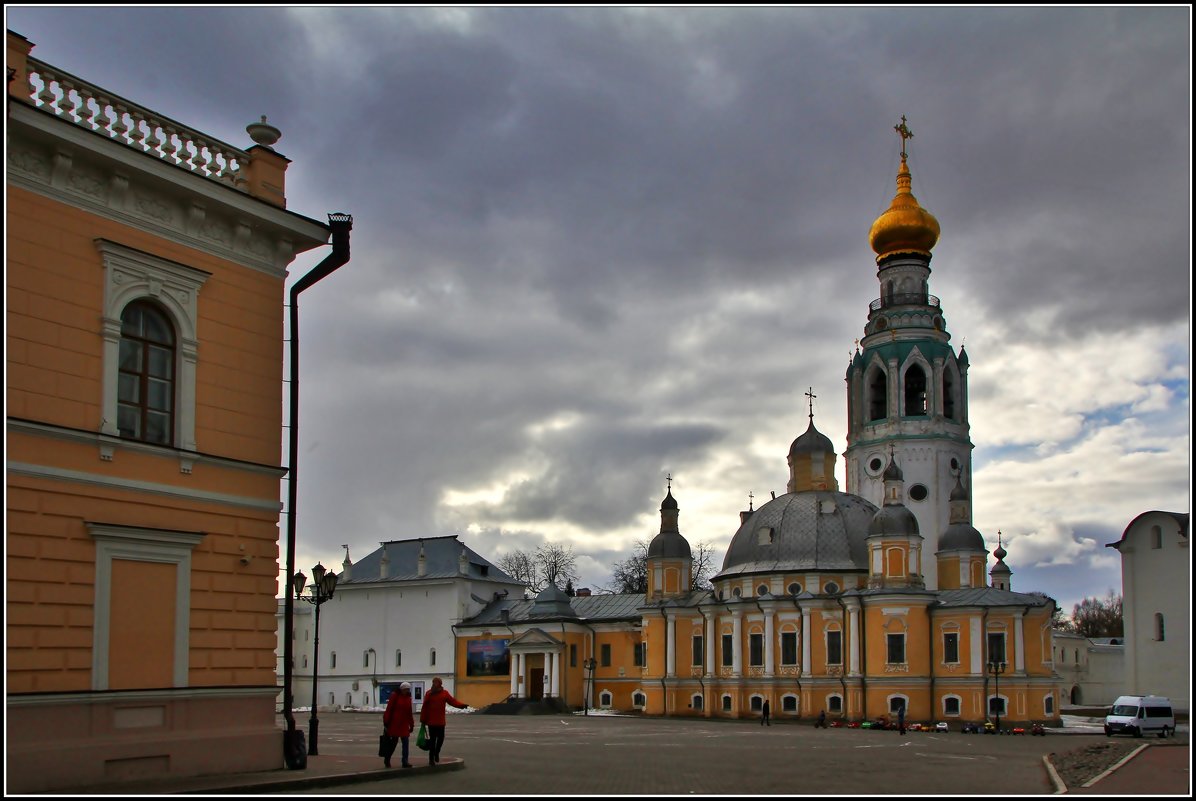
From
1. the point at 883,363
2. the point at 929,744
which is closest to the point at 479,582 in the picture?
the point at 883,363

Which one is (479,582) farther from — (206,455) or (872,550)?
(206,455)

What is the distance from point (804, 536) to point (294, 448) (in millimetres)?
43309

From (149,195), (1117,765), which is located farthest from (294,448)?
(1117,765)

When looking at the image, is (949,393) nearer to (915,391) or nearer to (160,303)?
(915,391)

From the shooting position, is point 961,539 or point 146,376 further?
point 961,539

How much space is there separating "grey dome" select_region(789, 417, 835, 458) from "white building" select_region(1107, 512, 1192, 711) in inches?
918

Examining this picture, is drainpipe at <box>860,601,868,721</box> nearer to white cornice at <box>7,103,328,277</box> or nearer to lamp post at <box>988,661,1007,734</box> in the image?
lamp post at <box>988,661,1007,734</box>

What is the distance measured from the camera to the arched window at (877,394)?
6744 centimetres

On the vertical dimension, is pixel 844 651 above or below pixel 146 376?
below

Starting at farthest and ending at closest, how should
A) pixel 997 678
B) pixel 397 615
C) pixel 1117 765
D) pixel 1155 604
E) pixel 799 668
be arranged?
1. pixel 397 615
2. pixel 799 668
3. pixel 997 678
4. pixel 1155 604
5. pixel 1117 765

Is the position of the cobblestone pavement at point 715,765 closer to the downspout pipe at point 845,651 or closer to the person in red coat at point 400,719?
the person in red coat at point 400,719

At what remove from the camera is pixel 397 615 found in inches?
2840

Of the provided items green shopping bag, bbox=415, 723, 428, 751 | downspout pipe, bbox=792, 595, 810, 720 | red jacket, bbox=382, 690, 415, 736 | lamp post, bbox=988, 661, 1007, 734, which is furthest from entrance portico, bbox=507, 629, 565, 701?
red jacket, bbox=382, 690, 415, 736

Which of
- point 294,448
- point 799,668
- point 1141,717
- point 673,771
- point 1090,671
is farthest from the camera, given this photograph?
point 1090,671
